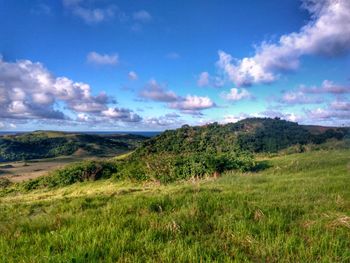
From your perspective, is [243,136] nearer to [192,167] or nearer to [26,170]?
[192,167]

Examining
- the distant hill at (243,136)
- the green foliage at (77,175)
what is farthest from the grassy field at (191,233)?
the distant hill at (243,136)

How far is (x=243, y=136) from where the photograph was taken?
45.8 metres

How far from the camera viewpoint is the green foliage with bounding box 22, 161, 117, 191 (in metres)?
31.1

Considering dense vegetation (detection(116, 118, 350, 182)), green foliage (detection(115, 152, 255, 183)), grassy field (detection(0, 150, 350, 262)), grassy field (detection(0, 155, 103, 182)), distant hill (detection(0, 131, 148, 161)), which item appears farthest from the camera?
distant hill (detection(0, 131, 148, 161))

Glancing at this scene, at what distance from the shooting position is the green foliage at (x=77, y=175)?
102ft

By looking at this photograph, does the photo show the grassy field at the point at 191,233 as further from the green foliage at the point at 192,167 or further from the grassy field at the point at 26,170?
the grassy field at the point at 26,170

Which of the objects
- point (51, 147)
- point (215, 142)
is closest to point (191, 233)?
point (215, 142)

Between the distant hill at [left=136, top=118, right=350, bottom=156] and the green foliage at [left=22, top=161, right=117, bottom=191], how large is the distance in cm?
1312

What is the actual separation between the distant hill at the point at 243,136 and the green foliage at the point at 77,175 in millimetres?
13116

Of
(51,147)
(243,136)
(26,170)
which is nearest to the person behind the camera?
(243,136)

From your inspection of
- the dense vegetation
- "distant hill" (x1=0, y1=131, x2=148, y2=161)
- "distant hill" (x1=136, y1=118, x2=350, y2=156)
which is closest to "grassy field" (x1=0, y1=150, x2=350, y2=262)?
the dense vegetation

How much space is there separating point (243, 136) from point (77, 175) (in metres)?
23.8

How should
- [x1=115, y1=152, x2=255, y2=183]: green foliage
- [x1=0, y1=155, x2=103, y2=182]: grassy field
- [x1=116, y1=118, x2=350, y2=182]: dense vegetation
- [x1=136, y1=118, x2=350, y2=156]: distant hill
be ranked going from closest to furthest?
[x1=115, y1=152, x2=255, y2=183]: green foliage, [x1=116, y1=118, x2=350, y2=182]: dense vegetation, [x1=136, y1=118, x2=350, y2=156]: distant hill, [x1=0, y1=155, x2=103, y2=182]: grassy field

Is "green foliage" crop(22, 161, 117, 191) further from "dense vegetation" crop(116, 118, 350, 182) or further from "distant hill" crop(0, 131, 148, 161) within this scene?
"distant hill" crop(0, 131, 148, 161)
